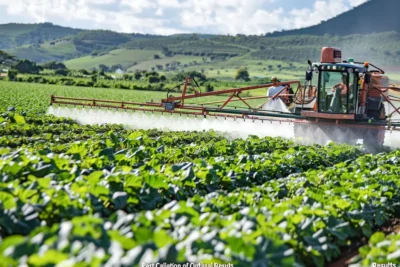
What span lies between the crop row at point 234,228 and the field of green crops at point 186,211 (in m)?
0.01

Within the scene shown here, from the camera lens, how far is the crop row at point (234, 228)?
4570 millimetres

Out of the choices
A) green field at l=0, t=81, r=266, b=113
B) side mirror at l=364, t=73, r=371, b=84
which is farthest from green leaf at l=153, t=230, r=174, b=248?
green field at l=0, t=81, r=266, b=113

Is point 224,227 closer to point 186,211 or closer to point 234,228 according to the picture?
point 234,228

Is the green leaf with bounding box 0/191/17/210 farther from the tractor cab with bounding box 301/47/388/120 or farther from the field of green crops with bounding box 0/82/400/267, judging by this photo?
the tractor cab with bounding box 301/47/388/120

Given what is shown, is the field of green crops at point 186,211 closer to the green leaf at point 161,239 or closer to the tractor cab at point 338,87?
the green leaf at point 161,239

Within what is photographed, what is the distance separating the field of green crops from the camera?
4773 mm

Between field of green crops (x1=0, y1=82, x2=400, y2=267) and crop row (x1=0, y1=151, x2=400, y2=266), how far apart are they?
0.01m

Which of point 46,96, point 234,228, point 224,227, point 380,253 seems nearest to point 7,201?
point 224,227

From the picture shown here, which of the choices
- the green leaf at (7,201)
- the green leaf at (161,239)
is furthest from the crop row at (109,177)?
the green leaf at (161,239)

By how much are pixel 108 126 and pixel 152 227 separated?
14193 millimetres

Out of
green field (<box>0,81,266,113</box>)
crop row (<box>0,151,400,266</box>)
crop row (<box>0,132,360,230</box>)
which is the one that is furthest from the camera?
green field (<box>0,81,266,113</box>)

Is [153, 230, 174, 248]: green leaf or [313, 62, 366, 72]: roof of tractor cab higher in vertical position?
[313, 62, 366, 72]: roof of tractor cab

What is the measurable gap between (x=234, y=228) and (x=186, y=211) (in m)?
0.63

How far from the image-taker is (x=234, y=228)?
5.88 meters
